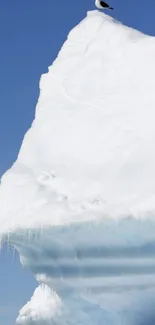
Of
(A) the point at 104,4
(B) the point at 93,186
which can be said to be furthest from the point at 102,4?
(B) the point at 93,186

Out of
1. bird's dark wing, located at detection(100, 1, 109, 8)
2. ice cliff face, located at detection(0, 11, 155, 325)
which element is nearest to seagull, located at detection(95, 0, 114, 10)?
bird's dark wing, located at detection(100, 1, 109, 8)

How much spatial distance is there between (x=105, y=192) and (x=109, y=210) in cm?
57

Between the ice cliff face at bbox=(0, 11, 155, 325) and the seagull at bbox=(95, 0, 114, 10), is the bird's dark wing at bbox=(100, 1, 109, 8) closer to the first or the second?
the seagull at bbox=(95, 0, 114, 10)

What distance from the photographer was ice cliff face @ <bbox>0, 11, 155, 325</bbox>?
1126cm

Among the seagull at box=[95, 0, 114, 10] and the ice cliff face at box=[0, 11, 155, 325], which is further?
the seagull at box=[95, 0, 114, 10]

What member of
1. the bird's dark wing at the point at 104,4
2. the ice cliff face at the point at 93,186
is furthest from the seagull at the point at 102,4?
the ice cliff face at the point at 93,186

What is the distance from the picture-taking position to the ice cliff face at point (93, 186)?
1126 centimetres

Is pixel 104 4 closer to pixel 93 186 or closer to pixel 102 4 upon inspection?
pixel 102 4

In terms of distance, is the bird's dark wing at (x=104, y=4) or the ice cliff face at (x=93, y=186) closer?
the ice cliff face at (x=93, y=186)

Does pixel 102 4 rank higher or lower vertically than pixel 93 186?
higher

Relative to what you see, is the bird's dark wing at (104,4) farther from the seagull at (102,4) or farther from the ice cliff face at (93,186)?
the ice cliff face at (93,186)

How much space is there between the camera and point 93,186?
11.7m

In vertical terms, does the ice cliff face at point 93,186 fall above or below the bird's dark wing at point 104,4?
below

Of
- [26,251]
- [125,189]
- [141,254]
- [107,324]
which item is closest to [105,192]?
[125,189]
